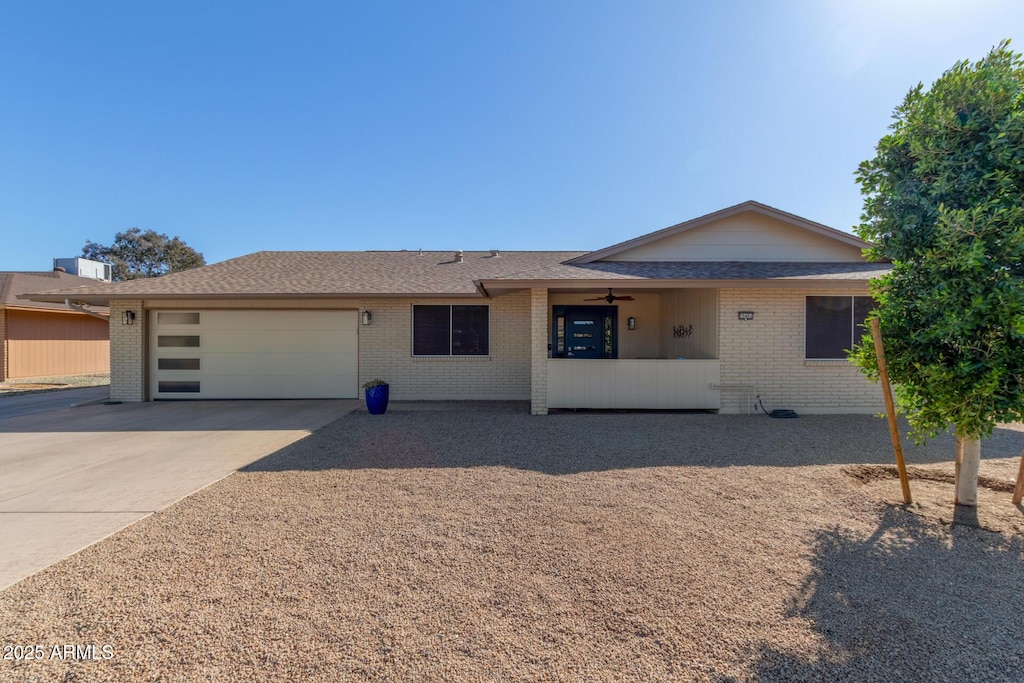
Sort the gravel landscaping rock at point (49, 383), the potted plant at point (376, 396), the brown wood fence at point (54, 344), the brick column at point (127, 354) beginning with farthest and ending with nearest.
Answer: the brown wood fence at point (54, 344) → the gravel landscaping rock at point (49, 383) → the brick column at point (127, 354) → the potted plant at point (376, 396)

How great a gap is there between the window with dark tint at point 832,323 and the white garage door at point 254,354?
9682 millimetres

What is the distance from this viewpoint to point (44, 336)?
15586 millimetres

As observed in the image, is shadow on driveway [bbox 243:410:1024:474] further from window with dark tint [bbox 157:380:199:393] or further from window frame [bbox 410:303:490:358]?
window with dark tint [bbox 157:380:199:393]

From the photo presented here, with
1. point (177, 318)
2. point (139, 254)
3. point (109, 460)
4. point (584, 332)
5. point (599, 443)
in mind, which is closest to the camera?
point (109, 460)

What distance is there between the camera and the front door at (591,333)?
1097 centimetres

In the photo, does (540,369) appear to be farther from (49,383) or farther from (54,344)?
(54,344)

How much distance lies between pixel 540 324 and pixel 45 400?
12405mm

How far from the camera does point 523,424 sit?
24.1ft

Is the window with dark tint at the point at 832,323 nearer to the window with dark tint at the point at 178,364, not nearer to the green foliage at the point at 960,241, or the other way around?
the green foliage at the point at 960,241

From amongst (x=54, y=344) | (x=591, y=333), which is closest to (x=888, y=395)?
(x=591, y=333)

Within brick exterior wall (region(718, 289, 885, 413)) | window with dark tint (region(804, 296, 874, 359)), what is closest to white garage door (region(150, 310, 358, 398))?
brick exterior wall (region(718, 289, 885, 413))

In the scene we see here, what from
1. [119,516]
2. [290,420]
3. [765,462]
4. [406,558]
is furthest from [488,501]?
[290,420]

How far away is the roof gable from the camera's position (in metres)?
8.98

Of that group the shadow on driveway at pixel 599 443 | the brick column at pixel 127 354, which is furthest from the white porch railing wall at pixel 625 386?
Result: the brick column at pixel 127 354
